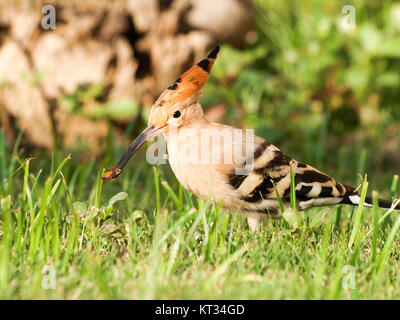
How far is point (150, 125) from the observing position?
228cm

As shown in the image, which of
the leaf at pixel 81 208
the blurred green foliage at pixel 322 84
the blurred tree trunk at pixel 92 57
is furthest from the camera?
the blurred green foliage at pixel 322 84

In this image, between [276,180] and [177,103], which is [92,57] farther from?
[276,180]

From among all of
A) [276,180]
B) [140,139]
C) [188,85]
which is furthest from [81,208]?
[276,180]

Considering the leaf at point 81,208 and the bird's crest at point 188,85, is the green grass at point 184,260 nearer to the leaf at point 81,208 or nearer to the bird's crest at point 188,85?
the leaf at point 81,208

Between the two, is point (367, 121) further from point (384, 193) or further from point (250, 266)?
point (250, 266)

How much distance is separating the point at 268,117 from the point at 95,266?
3258 mm

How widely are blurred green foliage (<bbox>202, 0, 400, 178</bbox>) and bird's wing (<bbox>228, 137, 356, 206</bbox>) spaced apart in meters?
2.12

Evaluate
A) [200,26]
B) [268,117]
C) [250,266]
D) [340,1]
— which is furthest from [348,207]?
[340,1]

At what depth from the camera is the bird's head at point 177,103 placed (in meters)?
2.26

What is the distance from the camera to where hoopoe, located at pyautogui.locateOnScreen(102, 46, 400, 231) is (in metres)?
2.27

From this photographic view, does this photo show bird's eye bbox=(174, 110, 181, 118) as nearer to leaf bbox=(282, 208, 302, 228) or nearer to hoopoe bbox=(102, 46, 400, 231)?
hoopoe bbox=(102, 46, 400, 231)

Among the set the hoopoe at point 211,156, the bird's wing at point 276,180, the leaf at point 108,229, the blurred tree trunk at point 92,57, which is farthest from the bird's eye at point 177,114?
the blurred tree trunk at point 92,57

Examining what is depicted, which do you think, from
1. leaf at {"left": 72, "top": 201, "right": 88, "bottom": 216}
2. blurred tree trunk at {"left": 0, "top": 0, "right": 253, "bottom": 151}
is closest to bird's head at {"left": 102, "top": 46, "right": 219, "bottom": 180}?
leaf at {"left": 72, "top": 201, "right": 88, "bottom": 216}
